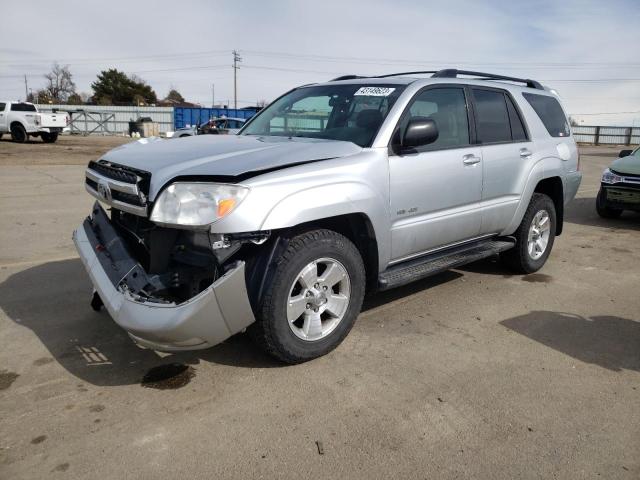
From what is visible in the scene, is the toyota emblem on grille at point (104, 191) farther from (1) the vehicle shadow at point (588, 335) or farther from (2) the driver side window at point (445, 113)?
(1) the vehicle shadow at point (588, 335)

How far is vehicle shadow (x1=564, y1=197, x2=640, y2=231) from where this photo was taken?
857 cm

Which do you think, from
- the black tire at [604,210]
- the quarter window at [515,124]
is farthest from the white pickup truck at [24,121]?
the quarter window at [515,124]

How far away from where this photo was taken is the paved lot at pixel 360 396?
8.25ft

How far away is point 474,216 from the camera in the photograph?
14.9 feet

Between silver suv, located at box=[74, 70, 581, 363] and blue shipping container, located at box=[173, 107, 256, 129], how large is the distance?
125ft

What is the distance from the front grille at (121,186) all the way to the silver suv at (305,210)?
0.01 meters

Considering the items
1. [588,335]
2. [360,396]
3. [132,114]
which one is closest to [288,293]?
[360,396]

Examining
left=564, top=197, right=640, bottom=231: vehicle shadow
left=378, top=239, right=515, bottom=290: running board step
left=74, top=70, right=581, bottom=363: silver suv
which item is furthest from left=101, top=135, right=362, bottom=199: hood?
left=564, top=197, right=640, bottom=231: vehicle shadow

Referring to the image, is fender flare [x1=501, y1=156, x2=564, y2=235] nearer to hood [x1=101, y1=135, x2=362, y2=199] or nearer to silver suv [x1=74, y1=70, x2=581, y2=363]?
silver suv [x1=74, y1=70, x2=581, y2=363]

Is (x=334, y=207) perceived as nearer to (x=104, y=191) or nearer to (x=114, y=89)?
(x=104, y=191)

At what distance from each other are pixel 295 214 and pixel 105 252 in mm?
1329

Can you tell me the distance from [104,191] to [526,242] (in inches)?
155

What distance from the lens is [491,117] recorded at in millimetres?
4781

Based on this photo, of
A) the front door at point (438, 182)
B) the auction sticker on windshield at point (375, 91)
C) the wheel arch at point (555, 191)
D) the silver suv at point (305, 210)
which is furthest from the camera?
the wheel arch at point (555, 191)
